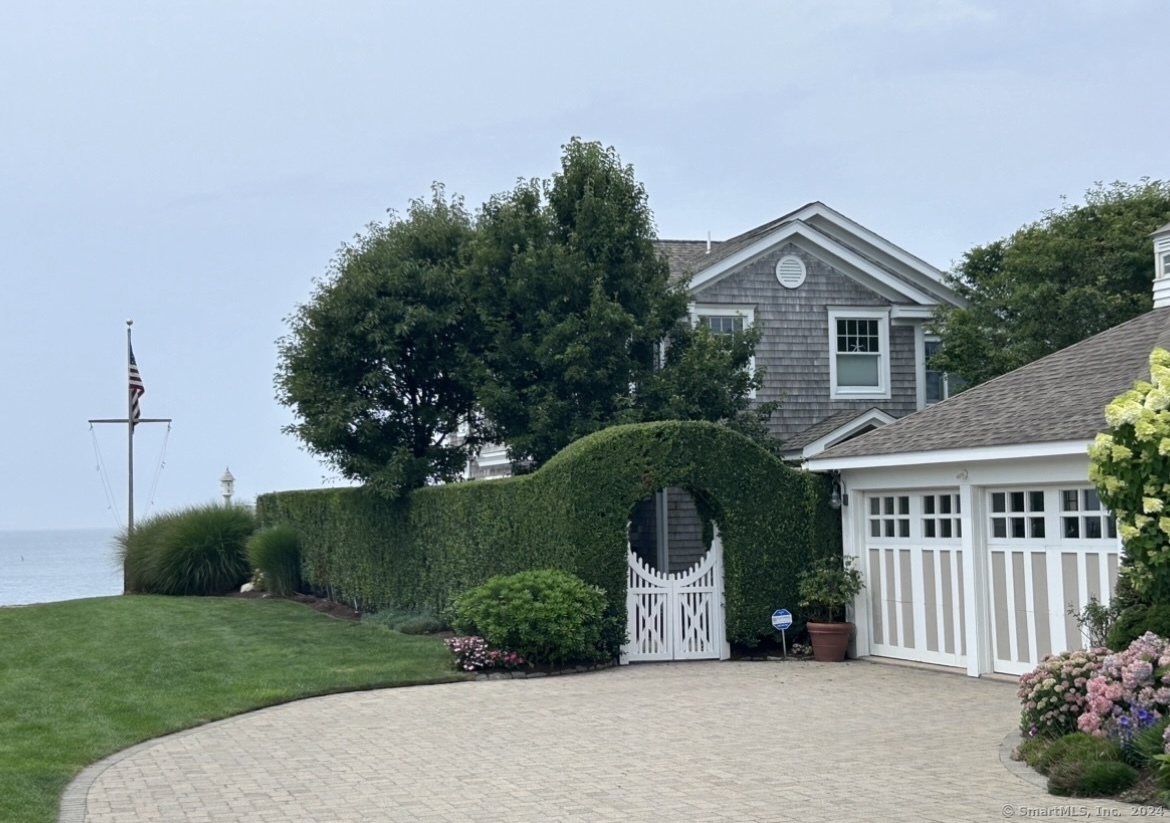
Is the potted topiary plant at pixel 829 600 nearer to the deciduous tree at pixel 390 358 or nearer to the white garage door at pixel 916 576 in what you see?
the white garage door at pixel 916 576

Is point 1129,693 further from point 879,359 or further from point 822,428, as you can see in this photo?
point 879,359

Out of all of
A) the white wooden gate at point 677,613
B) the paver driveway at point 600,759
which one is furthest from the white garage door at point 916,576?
the white wooden gate at point 677,613

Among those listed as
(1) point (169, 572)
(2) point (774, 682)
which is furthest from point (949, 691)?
(1) point (169, 572)

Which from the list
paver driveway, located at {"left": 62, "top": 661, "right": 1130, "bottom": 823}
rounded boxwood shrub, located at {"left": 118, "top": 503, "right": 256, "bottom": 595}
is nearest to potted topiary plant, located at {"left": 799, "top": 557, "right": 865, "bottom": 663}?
paver driveway, located at {"left": 62, "top": 661, "right": 1130, "bottom": 823}

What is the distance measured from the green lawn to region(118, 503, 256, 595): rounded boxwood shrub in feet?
9.09

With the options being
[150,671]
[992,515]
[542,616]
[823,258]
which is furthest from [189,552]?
[992,515]

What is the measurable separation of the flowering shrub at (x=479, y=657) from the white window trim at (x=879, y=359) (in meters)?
11.5

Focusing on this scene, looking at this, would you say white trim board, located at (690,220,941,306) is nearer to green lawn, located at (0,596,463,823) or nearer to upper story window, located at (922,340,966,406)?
upper story window, located at (922,340,966,406)

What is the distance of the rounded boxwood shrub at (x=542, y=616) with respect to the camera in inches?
646

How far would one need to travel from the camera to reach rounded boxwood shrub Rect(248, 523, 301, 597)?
1088 inches

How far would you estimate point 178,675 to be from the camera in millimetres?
16406

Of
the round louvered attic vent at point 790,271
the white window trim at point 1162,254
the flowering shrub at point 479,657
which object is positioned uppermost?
the round louvered attic vent at point 790,271

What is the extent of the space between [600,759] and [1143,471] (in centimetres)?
457

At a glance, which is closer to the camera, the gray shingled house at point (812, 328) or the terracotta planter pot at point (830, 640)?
the terracotta planter pot at point (830, 640)
